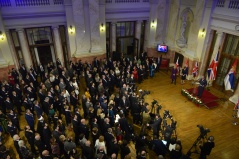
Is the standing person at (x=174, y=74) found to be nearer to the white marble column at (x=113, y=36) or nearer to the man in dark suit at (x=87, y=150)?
the white marble column at (x=113, y=36)

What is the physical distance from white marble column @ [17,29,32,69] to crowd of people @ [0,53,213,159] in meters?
0.86

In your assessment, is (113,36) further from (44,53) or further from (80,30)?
(44,53)

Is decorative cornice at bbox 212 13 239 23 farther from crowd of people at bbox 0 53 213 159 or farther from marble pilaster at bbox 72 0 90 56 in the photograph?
marble pilaster at bbox 72 0 90 56

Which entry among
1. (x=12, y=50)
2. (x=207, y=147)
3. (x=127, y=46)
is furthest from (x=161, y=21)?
(x=12, y=50)

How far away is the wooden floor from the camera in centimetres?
732

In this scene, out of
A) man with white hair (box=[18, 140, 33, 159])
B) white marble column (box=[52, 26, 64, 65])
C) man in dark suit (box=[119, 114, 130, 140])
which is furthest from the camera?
white marble column (box=[52, 26, 64, 65])

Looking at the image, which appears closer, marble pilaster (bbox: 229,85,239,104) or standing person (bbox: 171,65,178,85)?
marble pilaster (bbox: 229,85,239,104)

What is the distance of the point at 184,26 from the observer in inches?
490

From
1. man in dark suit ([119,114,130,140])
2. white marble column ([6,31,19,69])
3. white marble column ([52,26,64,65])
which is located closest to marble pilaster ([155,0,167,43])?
white marble column ([52,26,64,65])

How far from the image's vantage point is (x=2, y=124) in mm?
7684

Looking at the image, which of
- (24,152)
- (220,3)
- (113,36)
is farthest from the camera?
(113,36)

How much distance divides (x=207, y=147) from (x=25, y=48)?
35.6 feet

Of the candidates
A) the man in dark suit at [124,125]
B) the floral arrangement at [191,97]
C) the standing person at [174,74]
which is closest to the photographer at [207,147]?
the man in dark suit at [124,125]

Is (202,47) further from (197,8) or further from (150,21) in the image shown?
(150,21)
